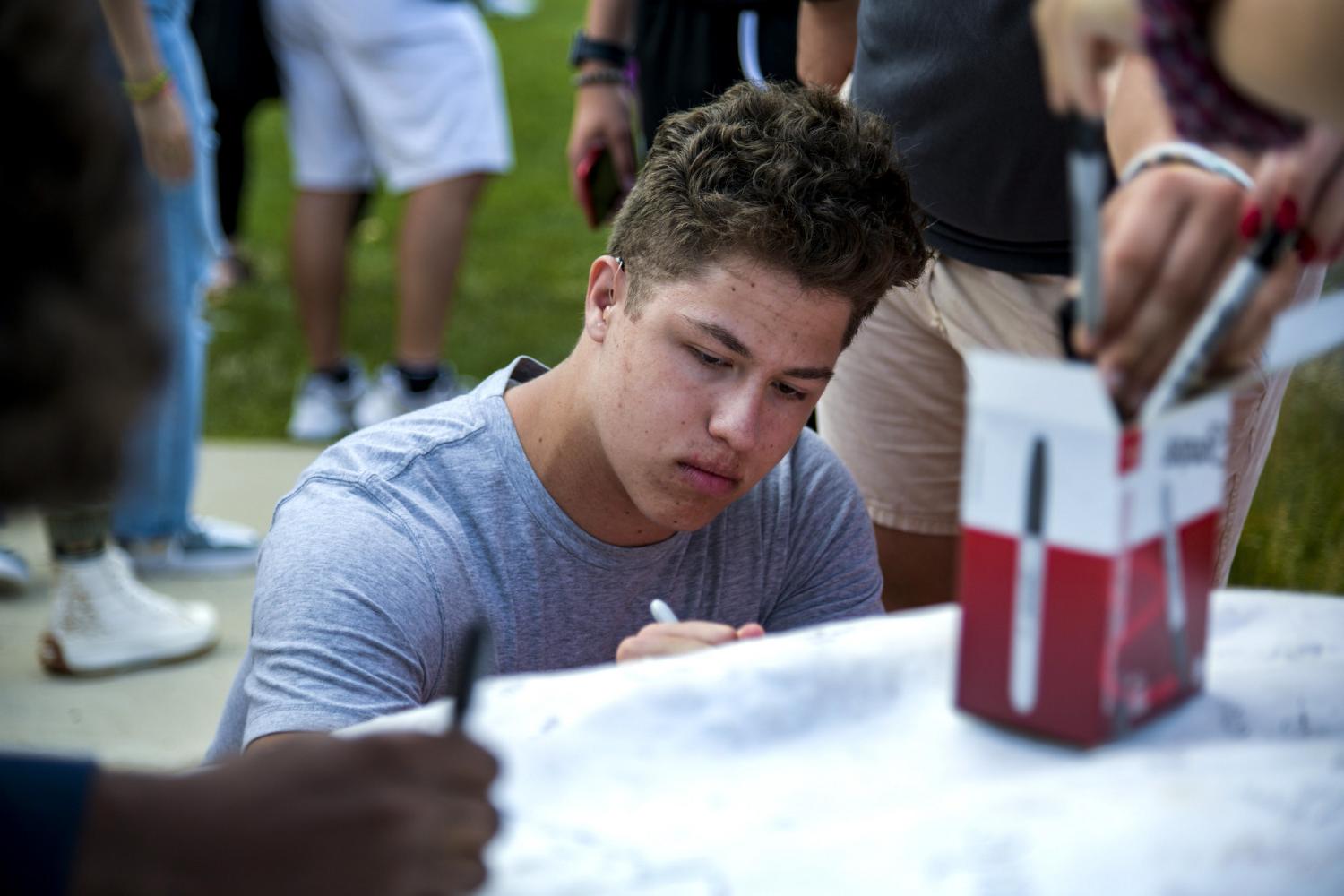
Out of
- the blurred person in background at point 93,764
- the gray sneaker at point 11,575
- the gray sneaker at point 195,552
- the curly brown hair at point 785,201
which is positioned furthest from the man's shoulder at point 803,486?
the gray sneaker at point 11,575

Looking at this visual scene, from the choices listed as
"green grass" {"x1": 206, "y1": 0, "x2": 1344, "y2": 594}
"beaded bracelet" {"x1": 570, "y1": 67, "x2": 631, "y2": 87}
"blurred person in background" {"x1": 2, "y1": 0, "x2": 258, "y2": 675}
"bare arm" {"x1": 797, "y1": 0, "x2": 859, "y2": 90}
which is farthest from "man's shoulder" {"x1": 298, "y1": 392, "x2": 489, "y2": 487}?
"green grass" {"x1": 206, "y1": 0, "x2": 1344, "y2": 594}

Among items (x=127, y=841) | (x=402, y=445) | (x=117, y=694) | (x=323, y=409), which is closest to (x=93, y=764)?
(x=127, y=841)

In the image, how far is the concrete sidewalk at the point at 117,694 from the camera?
8.97 feet

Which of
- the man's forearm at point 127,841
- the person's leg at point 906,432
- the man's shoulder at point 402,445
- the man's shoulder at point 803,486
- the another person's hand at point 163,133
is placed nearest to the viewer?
the man's forearm at point 127,841

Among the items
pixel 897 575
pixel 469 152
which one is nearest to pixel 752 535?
pixel 897 575

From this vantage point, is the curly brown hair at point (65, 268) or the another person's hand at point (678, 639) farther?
the another person's hand at point (678, 639)

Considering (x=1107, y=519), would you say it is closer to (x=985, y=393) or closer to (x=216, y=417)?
(x=985, y=393)

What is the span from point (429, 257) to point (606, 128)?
161cm

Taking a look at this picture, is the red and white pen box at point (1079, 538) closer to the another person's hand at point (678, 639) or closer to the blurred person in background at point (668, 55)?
the another person's hand at point (678, 639)

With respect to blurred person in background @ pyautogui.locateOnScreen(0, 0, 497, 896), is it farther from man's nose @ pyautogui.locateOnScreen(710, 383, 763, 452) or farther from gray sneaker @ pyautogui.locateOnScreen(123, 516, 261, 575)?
gray sneaker @ pyautogui.locateOnScreen(123, 516, 261, 575)

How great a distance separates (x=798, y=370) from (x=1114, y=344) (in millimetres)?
784

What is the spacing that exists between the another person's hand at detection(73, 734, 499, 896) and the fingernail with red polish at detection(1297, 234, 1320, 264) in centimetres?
66

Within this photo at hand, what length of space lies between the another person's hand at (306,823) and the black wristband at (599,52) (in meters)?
1.97

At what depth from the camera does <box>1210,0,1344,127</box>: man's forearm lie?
83cm
